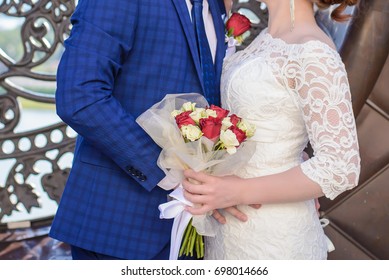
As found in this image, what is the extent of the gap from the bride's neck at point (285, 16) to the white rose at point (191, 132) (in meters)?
0.50

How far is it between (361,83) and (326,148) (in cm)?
126

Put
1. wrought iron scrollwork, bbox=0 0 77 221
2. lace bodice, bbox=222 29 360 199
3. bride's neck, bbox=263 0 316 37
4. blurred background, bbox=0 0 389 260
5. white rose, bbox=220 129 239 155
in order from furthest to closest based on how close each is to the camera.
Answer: wrought iron scrollwork, bbox=0 0 77 221 → blurred background, bbox=0 0 389 260 → bride's neck, bbox=263 0 316 37 → lace bodice, bbox=222 29 360 199 → white rose, bbox=220 129 239 155

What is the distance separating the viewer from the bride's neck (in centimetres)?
192

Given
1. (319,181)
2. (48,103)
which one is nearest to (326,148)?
(319,181)

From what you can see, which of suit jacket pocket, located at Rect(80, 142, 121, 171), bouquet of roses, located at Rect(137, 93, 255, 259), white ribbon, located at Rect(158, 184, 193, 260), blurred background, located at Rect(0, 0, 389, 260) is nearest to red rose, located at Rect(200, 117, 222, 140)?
bouquet of roses, located at Rect(137, 93, 255, 259)

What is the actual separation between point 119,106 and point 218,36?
1.60ft

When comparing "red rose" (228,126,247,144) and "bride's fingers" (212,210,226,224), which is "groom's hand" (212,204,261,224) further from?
"red rose" (228,126,247,144)

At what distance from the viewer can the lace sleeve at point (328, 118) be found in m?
1.70

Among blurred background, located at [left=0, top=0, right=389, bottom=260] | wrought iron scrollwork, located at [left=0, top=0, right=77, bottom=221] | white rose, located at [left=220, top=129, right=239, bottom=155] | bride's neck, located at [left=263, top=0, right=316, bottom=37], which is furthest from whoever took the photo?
wrought iron scrollwork, located at [left=0, top=0, right=77, bottom=221]

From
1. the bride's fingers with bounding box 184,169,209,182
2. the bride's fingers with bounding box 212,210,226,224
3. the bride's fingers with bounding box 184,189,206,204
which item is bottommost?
the bride's fingers with bounding box 212,210,226,224

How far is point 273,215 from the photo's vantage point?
1.89m

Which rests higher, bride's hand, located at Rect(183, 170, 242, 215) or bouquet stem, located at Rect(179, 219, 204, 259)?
bride's hand, located at Rect(183, 170, 242, 215)

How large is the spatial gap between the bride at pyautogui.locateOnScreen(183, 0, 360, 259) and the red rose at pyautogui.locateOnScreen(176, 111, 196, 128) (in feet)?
0.48
